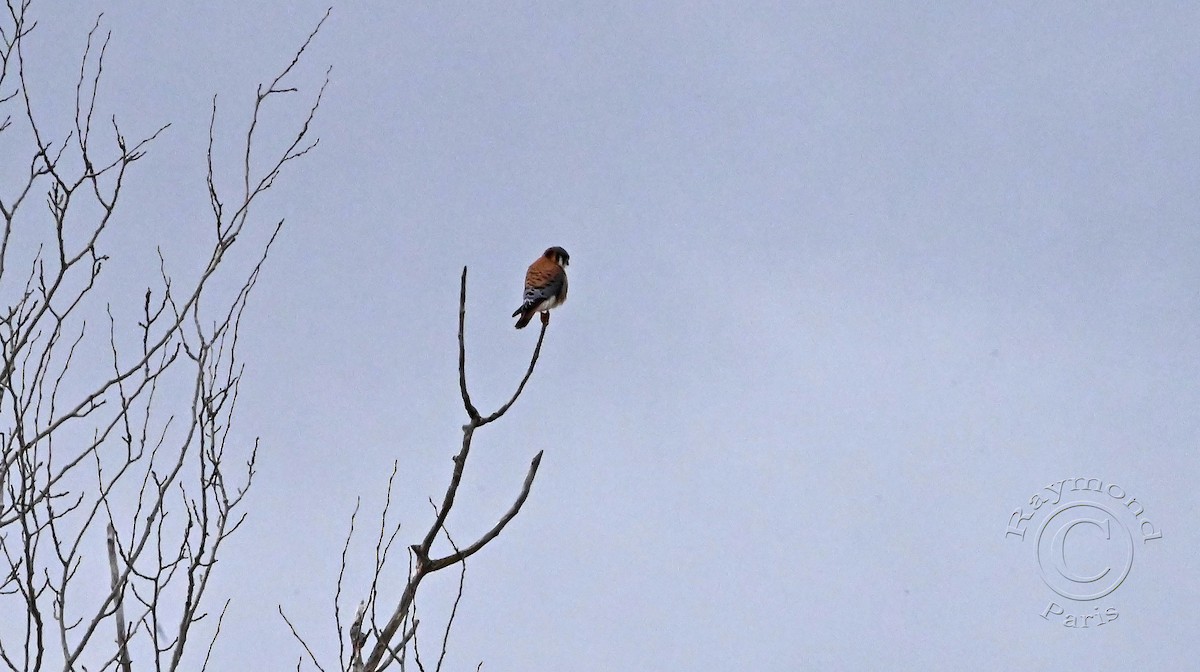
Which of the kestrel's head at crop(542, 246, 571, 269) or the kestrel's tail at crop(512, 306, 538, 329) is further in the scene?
the kestrel's head at crop(542, 246, 571, 269)

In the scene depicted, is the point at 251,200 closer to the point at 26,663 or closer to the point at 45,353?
the point at 45,353

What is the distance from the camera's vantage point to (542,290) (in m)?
6.05

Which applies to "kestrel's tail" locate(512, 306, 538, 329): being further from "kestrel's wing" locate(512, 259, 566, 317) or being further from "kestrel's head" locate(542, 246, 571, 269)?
"kestrel's head" locate(542, 246, 571, 269)

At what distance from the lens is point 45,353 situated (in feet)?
13.9

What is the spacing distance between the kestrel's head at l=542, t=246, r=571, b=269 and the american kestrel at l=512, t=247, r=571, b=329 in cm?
27

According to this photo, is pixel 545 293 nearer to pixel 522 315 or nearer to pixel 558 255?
pixel 522 315

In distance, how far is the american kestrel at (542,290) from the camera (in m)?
5.99

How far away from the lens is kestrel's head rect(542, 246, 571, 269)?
684 centimetres

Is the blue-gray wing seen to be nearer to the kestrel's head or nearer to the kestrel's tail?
the kestrel's tail

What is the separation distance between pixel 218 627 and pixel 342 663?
1.01 m

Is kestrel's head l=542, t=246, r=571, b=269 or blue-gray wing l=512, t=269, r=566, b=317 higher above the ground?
kestrel's head l=542, t=246, r=571, b=269

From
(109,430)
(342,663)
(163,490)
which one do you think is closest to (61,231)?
(109,430)

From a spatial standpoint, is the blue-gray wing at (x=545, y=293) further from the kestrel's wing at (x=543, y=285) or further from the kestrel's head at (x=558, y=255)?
the kestrel's head at (x=558, y=255)

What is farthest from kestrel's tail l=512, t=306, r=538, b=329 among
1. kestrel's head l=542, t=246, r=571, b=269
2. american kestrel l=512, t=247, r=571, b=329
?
kestrel's head l=542, t=246, r=571, b=269
